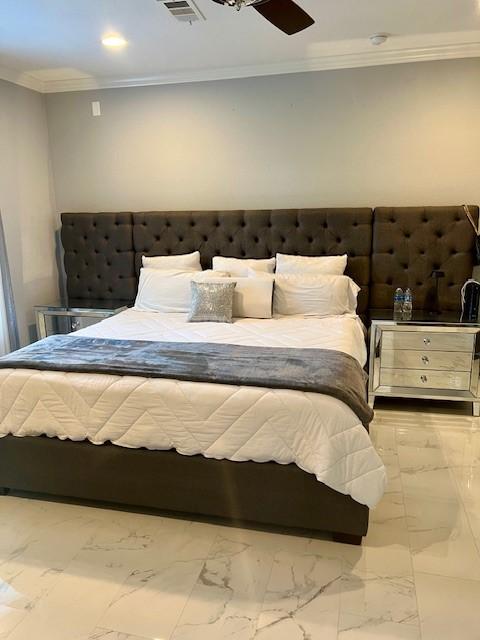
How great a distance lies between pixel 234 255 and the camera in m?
3.94

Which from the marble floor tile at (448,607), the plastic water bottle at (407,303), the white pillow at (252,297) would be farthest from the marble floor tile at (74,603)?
the plastic water bottle at (407,303)

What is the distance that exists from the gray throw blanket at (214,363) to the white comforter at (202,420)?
0.11 feet

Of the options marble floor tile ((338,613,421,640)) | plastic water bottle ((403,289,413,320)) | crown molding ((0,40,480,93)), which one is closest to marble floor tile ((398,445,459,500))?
marble floor tile ((338,613,421,640))

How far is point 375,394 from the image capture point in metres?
3.41

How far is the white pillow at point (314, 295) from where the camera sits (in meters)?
→ 3.45

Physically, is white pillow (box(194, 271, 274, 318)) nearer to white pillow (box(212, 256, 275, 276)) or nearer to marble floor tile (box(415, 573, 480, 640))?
white pillow (box(212, 256, 275, 276))

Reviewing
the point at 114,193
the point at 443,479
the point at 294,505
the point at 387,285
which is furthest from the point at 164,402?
the point at 114,193

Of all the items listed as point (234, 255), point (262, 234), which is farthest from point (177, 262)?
point (262, 234)

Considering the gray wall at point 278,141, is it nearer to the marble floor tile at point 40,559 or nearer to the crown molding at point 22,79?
the crown molding at point 22,79

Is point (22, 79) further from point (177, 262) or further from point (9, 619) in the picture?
point (9, 619)

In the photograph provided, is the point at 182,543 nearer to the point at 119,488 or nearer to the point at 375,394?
the point at 119,488

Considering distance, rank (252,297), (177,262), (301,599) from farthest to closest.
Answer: (177,262) → (252,297) → (301,599)

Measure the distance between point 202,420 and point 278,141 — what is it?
2.54 m

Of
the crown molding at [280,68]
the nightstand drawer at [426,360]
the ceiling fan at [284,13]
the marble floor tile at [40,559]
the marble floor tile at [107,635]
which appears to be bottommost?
the marble floor tile at [107,635]
